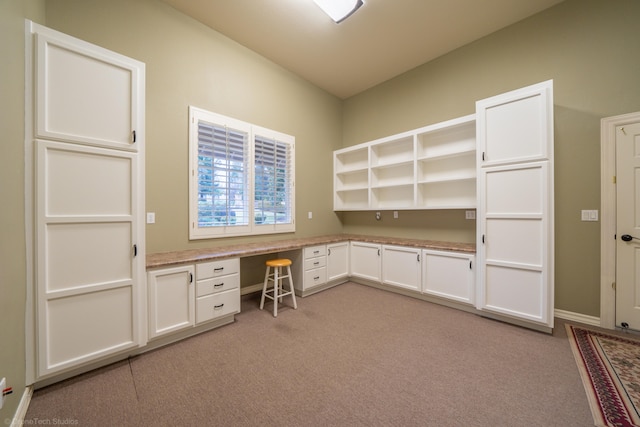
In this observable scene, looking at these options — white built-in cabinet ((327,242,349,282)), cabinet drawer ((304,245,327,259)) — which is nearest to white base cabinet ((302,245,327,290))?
cabinet drawer ((304,245,327,259))

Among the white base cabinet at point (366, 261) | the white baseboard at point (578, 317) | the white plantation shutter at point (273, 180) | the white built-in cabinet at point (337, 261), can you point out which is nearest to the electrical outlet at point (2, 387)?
the white plantation shutter at point (273, 180)

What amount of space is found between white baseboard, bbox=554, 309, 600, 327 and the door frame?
0.05 meters

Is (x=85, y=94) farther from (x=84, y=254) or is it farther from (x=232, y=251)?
(x=232, y=251)

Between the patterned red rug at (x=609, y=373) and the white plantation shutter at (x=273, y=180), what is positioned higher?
the white plantation shutter at (x=273, y=180)

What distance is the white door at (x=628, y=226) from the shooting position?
2295mm

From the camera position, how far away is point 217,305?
243 centimetres

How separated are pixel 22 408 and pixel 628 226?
16.6 ft

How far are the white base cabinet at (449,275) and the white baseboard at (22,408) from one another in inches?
143

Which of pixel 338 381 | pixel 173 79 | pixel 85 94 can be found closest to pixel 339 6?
pixel 173 79

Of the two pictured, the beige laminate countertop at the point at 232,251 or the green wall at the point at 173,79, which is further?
the green wall at the point at 173,79

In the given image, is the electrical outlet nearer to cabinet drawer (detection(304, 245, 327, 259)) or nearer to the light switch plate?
cabinet drawer (detection(304, 245, 327, 259))

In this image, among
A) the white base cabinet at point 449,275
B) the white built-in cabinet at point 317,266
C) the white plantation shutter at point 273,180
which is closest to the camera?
the white base cabinet at point 449,275

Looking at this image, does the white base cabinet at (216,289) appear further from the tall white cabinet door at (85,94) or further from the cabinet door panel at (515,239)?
the cabinet door panel at (515,239)

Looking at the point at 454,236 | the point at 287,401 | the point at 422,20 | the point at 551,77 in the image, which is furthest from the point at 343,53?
the point at 287,401
